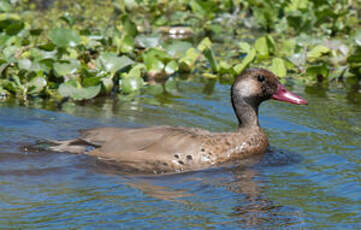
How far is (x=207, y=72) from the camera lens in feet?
35.0

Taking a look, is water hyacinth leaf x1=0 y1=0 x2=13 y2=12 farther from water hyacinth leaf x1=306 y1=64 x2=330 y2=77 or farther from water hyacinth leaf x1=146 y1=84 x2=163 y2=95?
water hyacinth leaf x1=306 y1=64 x2=330 y2=77

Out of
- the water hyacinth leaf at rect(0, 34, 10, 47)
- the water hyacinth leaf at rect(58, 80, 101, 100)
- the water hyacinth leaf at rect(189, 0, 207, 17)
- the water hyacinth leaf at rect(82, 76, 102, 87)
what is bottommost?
the water hyacinth leaf at rect(58, 80, 101, 100)

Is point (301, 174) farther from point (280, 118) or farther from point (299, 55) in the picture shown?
point (299, 55)

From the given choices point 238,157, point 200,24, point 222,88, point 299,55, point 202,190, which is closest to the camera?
point 202,190

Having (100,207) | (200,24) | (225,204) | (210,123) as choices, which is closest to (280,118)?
(210,123)

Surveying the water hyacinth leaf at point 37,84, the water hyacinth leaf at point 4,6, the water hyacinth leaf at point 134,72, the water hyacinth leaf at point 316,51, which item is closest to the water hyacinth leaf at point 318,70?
the water hyacinth leaf at point 316,51

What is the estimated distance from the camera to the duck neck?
711cm

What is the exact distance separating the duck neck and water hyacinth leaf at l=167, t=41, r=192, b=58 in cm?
327

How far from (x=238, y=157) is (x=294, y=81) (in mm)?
3565

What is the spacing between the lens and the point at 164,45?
10.3 meters

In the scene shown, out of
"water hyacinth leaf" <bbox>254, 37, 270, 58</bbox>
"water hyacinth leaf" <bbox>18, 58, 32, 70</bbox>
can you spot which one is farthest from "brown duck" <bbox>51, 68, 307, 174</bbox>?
"water hyacinth leaf" <bbox>254, 37, 270, 58</bbox>

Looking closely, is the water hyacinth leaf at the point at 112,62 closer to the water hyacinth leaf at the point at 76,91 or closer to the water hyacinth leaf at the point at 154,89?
the water hyacinth leaf at the point at 76,91

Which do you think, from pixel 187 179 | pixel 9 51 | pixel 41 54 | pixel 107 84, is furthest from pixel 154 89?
pixel 187 179

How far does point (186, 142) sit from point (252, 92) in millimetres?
968
